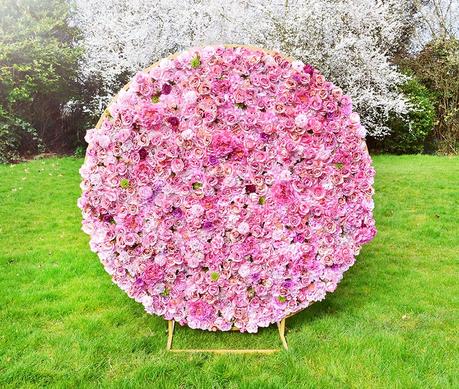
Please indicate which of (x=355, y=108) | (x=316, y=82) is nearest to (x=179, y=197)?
(x=316, y=82)

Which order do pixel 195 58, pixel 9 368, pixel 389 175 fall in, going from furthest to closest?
pixel 389 175 → pixel 195 58 → pixel 9 368

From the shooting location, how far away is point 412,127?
17.7 meters

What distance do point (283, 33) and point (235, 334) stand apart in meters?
10.4

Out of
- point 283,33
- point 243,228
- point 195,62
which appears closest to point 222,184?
point 243,228

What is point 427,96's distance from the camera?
18906 mm

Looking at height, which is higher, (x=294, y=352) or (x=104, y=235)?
(x=104, y=235)

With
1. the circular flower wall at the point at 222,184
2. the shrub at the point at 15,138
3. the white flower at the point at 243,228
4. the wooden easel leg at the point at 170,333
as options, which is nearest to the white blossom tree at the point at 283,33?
the shrub at the point at 15,138

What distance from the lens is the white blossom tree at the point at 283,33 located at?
45.4ft

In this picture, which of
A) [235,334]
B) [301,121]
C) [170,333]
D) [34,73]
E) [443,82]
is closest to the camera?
[301,121]

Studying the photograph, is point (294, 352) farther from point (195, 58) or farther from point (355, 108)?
point (355, 108)

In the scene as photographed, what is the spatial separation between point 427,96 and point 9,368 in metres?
17.8

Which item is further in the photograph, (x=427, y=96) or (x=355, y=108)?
(x=427, y=96)

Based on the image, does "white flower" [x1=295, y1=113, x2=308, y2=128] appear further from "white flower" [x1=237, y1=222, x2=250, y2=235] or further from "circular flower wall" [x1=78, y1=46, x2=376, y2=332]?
"white flower" [x1=237, y1=222, x2=250, y2=235]

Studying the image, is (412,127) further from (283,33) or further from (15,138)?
(15,138)
